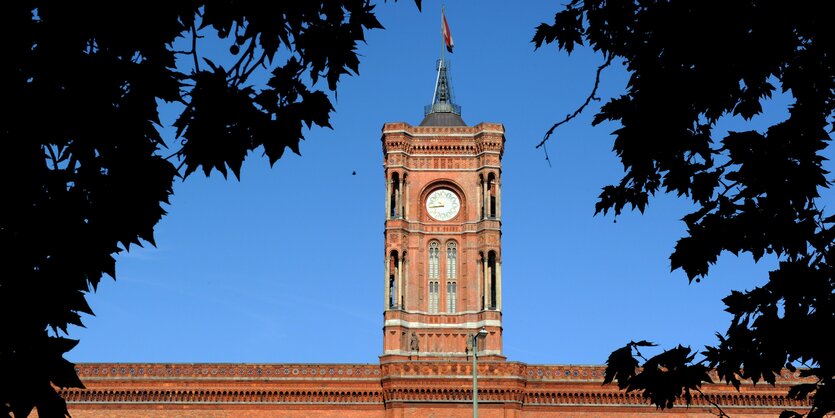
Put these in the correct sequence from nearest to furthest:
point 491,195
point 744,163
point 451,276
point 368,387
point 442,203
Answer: point 744,163
point 368,387
point 451,276
point 491,195
point 442,203

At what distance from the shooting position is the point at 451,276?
51.3 m

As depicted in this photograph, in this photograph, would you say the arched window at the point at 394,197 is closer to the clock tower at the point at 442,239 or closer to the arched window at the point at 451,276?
the clock tower at the point at 442,239

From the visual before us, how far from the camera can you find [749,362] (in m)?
7.80

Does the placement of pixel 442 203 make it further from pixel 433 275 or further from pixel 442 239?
pixel 433 275

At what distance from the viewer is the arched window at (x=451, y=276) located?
2000 inches

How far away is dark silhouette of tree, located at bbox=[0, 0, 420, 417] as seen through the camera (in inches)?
215

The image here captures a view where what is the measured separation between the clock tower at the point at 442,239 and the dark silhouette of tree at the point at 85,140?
140 feet

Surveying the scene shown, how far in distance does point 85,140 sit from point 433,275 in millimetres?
45682

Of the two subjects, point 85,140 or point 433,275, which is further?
point 433,275

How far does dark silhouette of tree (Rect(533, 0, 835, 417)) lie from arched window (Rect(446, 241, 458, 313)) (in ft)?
136

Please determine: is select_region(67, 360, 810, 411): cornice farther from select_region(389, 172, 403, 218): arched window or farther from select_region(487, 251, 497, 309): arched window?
select_region(389, 172, 403, 218): arched window

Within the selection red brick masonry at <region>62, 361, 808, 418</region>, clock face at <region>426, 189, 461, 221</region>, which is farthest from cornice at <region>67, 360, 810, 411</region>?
clock face at <region>426, 189, 461, 221</region>

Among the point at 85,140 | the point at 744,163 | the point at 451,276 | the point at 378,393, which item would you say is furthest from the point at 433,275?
the point at 85,140

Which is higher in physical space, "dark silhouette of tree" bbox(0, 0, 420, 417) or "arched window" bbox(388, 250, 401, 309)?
"arched window" bbox(388, 250, 401, 309)
